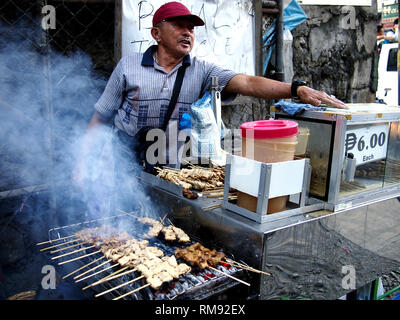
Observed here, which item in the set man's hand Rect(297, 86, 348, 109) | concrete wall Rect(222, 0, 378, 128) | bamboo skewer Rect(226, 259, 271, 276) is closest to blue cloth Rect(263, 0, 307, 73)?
concrete wall Rect(222, 0, 378, 128)

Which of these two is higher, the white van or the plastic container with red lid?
the white van

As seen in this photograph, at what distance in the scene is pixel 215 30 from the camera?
557 centimetres

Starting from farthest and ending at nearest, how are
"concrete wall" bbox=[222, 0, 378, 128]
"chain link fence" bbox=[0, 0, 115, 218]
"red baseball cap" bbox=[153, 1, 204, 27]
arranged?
"concrete wall" bbox=[222, 0, 378, 128]
"chain link fence" bbox=[0, 0, 115, 218]
"red baseball cap" bbox=[153, 1, 204, 27]

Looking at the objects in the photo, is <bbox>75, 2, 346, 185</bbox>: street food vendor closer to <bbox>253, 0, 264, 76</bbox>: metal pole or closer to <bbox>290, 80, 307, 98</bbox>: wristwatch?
<bbox>290, 80, 307, 98</bbox>: wristwatch

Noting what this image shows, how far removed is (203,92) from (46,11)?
207cm

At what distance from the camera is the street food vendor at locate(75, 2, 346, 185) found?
13.2 feet

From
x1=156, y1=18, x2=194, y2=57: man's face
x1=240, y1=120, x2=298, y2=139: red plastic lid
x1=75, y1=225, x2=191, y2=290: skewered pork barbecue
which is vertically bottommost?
x1=75, y1=225, x2=191, y2=290: skewered pork barbecue

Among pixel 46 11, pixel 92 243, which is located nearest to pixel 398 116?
pixel 92 243

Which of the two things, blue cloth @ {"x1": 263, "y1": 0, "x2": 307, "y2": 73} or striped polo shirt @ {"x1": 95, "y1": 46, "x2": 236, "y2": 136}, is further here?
blue cloth @ {"x1": 263, "y1": 0, "x2": 307, "y2": 73}

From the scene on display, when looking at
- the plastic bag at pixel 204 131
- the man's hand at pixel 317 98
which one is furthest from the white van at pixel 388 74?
the man's hand at pixel 317 98

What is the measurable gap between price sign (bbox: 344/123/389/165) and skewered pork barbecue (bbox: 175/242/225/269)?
4.05 ft

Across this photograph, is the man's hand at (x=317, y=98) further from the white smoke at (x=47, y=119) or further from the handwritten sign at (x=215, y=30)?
the handwritten sign at (x=215, y=30)

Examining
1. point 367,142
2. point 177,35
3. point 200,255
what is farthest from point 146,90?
point 367,142

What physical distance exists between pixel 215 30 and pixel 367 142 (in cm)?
348
